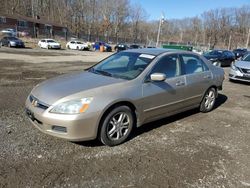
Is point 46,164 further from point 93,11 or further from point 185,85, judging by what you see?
point 93,11

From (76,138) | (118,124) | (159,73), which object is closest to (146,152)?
(118,124)

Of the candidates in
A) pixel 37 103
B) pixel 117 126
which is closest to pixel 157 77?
pixel 117 126

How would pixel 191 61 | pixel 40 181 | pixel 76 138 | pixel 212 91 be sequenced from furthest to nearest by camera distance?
pixel 212 91, pixel 191 61, pixel 76 138, pixel 40 181

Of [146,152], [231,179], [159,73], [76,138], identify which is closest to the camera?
[231,179]

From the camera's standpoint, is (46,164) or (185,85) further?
(185,85)

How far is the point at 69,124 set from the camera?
3.61m

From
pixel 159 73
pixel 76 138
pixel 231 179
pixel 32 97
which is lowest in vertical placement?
pixel 231 179

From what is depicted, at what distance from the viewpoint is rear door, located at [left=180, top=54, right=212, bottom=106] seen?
5.34 m

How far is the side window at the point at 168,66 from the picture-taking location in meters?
4.75

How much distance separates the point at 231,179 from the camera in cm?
341

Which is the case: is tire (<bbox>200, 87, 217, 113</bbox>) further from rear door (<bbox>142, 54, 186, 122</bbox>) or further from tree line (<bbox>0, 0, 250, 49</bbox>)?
tree line (<bbox>0, 0, 250, 49</bbox>)

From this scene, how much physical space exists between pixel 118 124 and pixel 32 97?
4.81 ft

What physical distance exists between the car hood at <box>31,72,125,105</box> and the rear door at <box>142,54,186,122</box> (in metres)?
0.61

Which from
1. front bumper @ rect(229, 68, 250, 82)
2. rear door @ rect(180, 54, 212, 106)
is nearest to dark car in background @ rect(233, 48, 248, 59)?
front bumper @ rect(229, 68, 250, 82)
